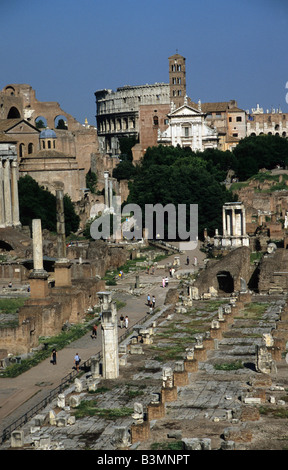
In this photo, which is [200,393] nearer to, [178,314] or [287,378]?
[287,378]

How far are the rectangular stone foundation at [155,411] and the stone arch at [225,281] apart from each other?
2719cm

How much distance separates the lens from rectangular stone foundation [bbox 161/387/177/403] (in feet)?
99.6

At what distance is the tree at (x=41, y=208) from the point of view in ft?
252

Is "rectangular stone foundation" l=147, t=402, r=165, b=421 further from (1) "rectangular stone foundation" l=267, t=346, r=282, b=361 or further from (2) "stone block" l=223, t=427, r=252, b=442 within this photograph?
(1) "rectangular stone foundation" l=267, t=346, r=282, b=361

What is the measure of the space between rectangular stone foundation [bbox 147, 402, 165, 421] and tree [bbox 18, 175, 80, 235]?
47.6 metres

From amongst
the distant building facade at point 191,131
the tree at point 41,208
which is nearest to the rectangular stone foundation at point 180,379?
the tree at point 41,208

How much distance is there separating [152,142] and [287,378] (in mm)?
88399

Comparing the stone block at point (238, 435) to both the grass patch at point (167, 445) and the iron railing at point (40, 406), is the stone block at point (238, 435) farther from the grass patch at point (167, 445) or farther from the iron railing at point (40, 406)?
the iron railing at point (40, 406)

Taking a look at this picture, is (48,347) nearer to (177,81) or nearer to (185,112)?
(185,112)

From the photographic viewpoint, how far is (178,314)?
46.2 meters

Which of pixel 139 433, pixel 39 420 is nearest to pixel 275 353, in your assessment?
pixel 39 420

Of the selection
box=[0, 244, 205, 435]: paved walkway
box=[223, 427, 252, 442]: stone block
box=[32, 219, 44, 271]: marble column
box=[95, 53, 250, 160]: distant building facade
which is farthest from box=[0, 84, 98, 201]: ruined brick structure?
box=[223, 427, 252, 442]: stone block
